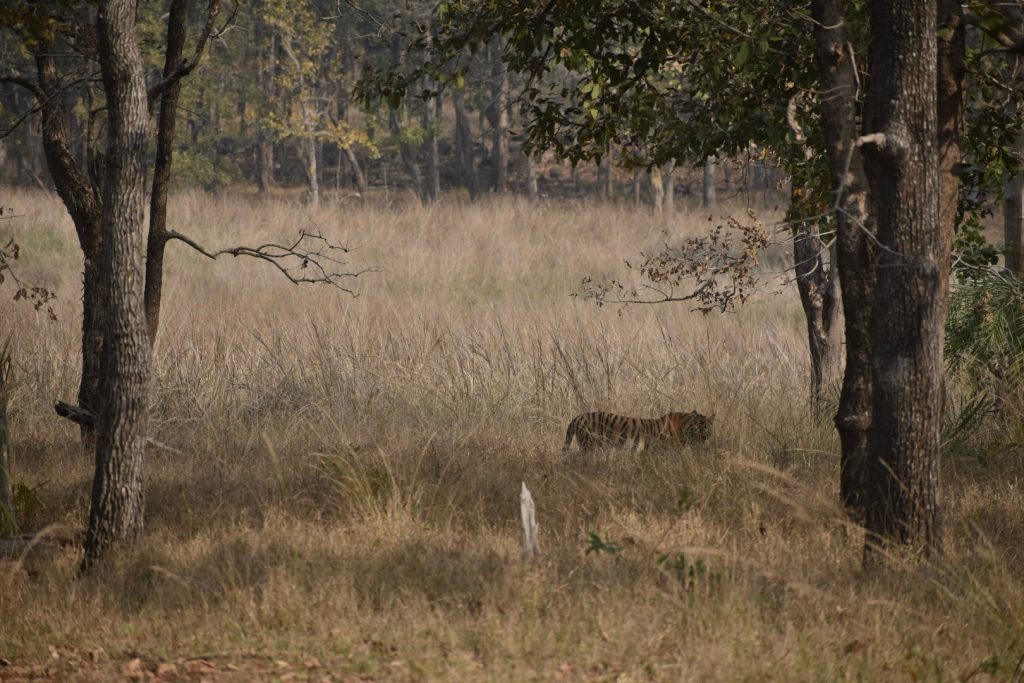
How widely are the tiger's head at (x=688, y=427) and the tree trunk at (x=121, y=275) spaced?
3343 mm

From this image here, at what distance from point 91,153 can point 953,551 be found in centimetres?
544

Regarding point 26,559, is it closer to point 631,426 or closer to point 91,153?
point 91,153

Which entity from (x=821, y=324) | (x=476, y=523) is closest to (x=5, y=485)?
(x=476, y=523)

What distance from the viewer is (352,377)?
29.4ft

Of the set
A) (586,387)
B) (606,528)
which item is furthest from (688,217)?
(606,528)

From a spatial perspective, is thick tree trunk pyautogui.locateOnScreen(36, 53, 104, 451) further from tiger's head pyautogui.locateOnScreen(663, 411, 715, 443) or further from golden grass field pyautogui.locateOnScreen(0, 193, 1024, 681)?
tiger's head pyautogui.locateOnScreen(663, 411, 715, 443)

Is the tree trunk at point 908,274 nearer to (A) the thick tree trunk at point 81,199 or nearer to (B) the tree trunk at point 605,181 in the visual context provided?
(A) the thick tree trunk at point 81,199

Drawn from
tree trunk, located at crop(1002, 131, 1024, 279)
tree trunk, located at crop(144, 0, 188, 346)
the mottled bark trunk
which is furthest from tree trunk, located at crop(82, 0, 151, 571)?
tree trunk, located at crop(1002, 131, 1024, 279)

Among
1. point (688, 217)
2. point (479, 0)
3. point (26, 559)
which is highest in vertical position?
point (479, 0)

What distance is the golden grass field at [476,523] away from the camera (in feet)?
13.4

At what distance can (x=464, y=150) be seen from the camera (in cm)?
4191

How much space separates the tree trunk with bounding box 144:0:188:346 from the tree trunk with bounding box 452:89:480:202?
27.9 m

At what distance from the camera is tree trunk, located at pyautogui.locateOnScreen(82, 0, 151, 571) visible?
494cm

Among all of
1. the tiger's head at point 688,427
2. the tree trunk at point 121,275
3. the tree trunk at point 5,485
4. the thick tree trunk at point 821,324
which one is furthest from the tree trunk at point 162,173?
the thick tree trunk at point 821,324
